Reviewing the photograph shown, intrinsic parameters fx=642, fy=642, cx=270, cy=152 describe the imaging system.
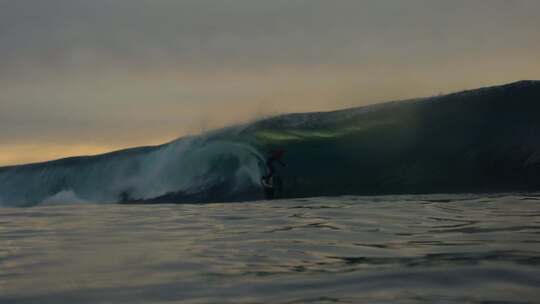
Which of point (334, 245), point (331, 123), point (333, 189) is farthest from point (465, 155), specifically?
point (334, 245)

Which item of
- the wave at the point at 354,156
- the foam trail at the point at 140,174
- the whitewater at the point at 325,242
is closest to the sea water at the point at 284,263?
the whitewater at the point at 325,242

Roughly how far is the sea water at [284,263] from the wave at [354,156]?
12389 mm

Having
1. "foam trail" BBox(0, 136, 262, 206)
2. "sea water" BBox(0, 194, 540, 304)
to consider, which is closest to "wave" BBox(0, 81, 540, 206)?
"foam trail" BBox(0, 136, 262, 206)

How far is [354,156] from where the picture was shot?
2216 centimetres

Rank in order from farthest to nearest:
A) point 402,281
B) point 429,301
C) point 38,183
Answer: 1. point 38,183
2. point 402,281
3. point 429,301

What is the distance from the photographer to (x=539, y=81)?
76.6 feet

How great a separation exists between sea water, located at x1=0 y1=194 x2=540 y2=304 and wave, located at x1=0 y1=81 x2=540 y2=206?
1239 centimetres

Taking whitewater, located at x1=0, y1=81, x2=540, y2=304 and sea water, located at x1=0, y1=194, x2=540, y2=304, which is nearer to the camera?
sea water, located at x1=0, y1=194, x2=540, y2=304

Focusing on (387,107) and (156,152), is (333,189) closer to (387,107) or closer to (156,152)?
(387,107)

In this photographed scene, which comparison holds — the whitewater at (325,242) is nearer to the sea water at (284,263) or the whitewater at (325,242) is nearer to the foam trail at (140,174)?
the sea water at (284,263)

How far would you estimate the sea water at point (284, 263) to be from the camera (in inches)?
126

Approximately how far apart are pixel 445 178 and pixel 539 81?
6.77 m

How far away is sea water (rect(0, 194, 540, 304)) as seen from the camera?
3.21m

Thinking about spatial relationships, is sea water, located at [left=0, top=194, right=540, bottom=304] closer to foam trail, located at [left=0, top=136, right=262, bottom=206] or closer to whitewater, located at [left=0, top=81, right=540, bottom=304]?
whitewater, located at [left=0, top=81, right=540, bottom=304]
